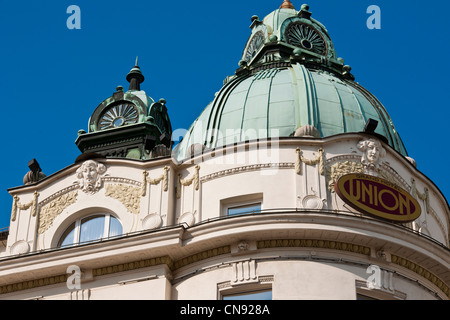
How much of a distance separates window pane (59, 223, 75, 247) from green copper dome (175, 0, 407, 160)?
194 inches

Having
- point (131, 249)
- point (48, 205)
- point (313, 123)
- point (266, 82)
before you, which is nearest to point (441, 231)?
point (313, 123)

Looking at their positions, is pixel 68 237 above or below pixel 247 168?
below

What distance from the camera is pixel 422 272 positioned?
116ft

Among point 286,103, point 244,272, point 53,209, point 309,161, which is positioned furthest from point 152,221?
point 286,103

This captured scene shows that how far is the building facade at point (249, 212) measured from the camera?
34.1 m

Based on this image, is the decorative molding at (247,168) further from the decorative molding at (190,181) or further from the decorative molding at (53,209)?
the decorative molding at (53,209)

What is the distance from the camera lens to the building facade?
34.1 metres

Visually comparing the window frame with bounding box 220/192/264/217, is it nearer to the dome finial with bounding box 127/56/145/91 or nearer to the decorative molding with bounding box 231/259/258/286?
the decorative molding with bounding box 231/259/258/286

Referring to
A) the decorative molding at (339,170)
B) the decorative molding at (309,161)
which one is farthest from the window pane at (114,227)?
the decorative molding at (339,170)

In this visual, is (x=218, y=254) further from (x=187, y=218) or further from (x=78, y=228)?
(x=78, y=228)

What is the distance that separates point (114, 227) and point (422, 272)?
34.8 feet

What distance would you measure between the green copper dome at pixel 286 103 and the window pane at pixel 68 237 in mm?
4921

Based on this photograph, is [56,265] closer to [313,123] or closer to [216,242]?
[216,242]

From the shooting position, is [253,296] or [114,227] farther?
[114,227]
